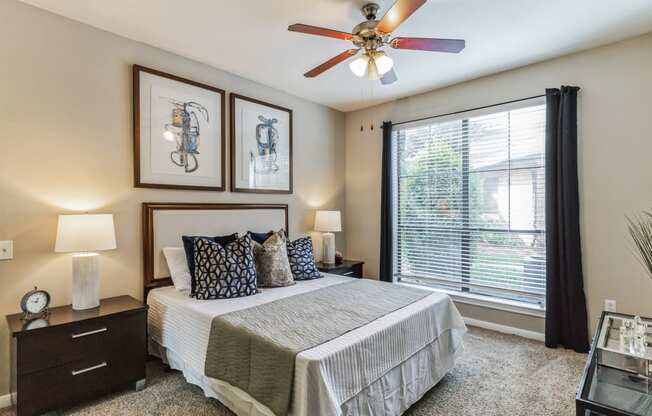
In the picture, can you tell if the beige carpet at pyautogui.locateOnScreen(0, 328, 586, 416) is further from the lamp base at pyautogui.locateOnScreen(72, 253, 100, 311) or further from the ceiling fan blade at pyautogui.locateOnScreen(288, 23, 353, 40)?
the ceiling fan blade at pyautogui.locateOnScreen(288, 23, 353, 40)

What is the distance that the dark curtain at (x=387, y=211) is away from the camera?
4297mm

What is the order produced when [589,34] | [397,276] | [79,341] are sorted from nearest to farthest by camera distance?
[79,341] < [589,34] < [397,276]

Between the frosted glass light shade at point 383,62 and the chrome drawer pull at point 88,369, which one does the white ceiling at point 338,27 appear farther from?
the chrome drawer pull at point 88,369

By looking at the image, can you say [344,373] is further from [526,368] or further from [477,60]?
[477,60]

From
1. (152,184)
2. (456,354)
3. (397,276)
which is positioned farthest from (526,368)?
(152,184)

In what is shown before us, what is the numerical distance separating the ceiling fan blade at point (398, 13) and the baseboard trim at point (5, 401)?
3.38 m

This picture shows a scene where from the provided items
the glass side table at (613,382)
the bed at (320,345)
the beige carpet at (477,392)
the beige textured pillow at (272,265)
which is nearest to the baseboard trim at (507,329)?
the beige carpet at (477,392)

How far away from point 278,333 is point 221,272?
95 cm

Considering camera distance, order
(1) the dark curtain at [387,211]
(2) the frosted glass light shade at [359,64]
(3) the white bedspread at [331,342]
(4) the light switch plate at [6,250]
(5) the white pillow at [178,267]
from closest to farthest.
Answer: (3) the white bedspread at [331,342] < (4) the light switch plate at [6,250] < (2) the frosted glass light shade at [359,64] < (5) the white pillow at [178,267] < (1) the dark curtain at [387,211]

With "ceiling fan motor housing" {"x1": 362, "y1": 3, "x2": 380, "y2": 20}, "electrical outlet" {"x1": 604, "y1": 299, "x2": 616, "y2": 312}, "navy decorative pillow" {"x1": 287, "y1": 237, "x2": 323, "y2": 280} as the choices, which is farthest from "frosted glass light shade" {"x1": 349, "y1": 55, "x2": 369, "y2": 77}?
"electrical outlet" {"x1": 604, "y1": 299, "x2": 616, "y2": 312}

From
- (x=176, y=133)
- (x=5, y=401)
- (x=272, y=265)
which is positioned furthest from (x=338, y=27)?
(x=5, y=401)

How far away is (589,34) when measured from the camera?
2.72 metres

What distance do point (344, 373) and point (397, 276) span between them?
2860mm

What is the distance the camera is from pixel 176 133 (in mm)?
3029
